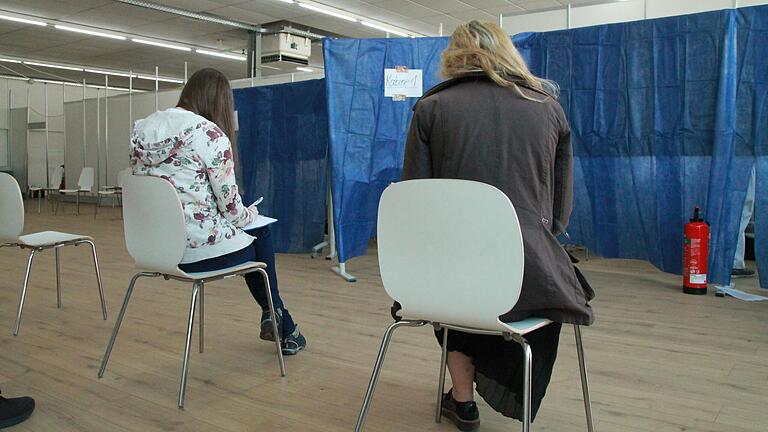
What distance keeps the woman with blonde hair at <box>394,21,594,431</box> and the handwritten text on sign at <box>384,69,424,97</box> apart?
8.69ft

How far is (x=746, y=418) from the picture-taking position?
6.09 ft

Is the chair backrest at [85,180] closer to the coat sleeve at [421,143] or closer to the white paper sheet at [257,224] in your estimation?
the white paper sheet at [257,224]

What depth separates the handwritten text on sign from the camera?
4219mm

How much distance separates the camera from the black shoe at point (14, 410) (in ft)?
6.06

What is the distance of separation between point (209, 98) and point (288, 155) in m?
2.89

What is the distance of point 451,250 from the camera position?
1.34 metres

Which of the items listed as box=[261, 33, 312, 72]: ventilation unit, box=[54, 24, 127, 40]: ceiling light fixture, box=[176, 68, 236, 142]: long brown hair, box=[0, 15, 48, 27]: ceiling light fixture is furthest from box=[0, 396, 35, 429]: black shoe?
box=[54, 24, 127, 40]: ceiling light fixture

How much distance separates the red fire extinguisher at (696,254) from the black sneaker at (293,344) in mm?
2294

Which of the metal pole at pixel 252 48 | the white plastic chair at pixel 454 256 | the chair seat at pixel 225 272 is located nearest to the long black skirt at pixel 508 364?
the white plastic chair at pixel 454 256

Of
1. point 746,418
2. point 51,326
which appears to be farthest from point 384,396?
point 51,326

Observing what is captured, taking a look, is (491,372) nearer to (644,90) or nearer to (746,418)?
(746,418)

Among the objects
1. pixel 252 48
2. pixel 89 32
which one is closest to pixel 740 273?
pixel 252 48

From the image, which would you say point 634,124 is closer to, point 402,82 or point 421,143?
point 402,82

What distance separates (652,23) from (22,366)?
3688 millimetres
